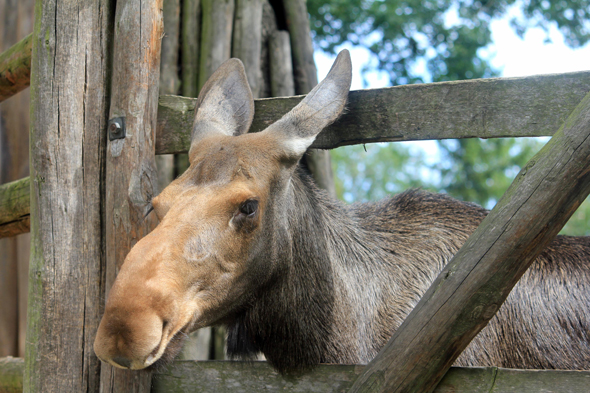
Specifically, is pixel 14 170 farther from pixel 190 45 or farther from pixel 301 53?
pixel 301 53

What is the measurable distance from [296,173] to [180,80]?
2872 mm

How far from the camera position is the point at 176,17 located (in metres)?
5.49

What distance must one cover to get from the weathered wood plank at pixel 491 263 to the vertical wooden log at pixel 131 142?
4.59 feet

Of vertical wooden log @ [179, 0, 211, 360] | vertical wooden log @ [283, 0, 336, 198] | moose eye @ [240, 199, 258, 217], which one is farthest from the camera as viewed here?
vertical wooden log @ [283, 0, 336, 198]

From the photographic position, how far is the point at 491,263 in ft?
6.93

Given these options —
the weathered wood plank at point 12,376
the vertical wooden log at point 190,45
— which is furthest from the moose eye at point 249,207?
the vertical wooden log at point 190,45

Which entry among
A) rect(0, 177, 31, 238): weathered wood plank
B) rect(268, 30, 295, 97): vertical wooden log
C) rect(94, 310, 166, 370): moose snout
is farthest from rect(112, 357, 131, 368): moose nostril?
rect(268, 30, 295, 97): vertical wooden log

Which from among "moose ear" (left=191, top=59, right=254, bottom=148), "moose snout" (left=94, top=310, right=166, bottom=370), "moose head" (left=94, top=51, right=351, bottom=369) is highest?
"moose ear" (left=191, top=59, right=254, bottom=148)

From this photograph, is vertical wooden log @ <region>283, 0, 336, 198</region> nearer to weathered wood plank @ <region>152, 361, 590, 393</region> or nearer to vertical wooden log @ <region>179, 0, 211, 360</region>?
vertical wooden log @ <region>179, 0, 211, 360</region>

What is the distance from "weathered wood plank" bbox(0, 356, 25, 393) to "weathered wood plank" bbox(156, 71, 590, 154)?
2375 millimetres

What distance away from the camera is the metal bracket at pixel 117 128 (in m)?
2.95

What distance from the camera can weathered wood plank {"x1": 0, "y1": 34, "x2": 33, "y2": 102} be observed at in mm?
3461

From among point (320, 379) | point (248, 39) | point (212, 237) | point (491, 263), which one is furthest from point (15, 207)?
point (248, 39)

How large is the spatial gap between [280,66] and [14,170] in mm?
3051
